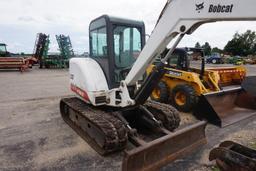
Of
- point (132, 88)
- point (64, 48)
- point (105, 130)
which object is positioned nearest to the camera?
point (105, 130)

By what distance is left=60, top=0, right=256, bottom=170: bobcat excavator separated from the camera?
291cm

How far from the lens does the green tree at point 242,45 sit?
A: 50.2 metres

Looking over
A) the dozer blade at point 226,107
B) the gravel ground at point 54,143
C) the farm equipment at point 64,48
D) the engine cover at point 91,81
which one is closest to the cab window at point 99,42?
the engine cover at point 91,81

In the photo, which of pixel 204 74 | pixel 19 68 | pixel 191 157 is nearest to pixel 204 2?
pixel 191 157

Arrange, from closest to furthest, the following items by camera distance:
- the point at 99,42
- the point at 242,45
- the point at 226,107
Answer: the point at 99,42 < the point at 226,107 < the point at 242,45

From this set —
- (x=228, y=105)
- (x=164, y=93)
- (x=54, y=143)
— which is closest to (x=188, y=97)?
(x=164, y=93)

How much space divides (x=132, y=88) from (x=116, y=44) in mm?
833

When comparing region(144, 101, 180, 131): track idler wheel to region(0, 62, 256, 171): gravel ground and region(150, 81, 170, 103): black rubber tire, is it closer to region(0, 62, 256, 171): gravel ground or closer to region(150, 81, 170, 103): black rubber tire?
region(0, 62, 256, 171): gravel ground

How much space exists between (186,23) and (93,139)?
2.50m

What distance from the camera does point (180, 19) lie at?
9.55 feet

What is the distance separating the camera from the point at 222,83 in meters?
7.90

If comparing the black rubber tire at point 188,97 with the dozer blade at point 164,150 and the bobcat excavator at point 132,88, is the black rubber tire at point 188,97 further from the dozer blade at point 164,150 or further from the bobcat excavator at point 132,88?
the dozer blade at point 164,150

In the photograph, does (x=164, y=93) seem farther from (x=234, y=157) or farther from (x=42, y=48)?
(x=42, y=48)

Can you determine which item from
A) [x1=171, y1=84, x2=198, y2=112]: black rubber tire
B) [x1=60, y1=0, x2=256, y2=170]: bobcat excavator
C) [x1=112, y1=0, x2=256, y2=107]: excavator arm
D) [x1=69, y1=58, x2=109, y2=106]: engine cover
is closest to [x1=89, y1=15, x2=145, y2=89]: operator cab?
[x1=60, y1=0, x2=256, y2=170]: bobcat excavator
